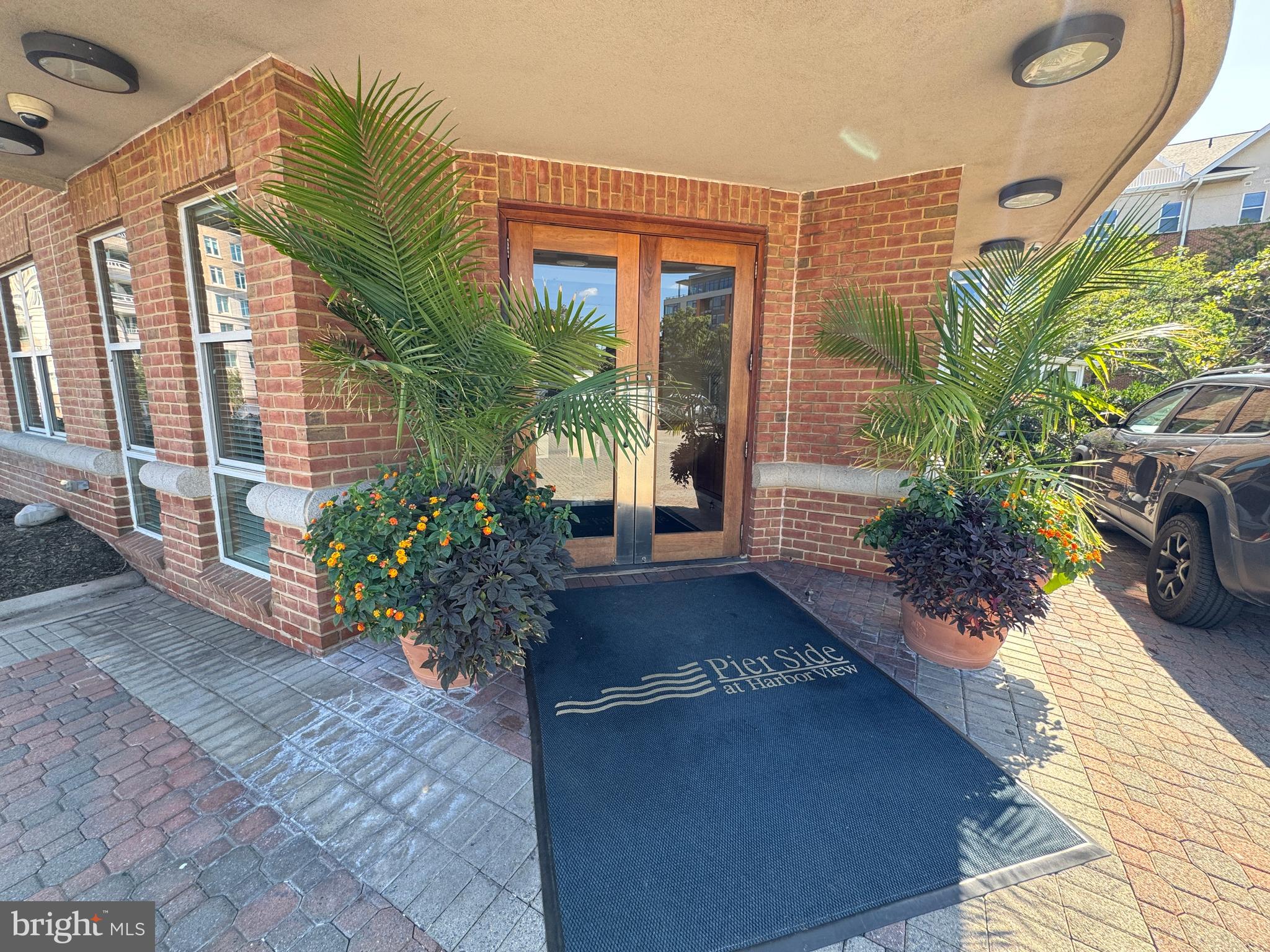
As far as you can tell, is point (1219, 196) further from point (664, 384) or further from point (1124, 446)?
point (664, 384)

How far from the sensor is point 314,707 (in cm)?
230

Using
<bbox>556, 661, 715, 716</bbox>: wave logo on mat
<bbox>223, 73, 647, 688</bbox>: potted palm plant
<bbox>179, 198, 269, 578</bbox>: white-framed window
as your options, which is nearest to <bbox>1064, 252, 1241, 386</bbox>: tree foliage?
<bbox>556, 661, 715, 716</bbox>: wave logo on mat

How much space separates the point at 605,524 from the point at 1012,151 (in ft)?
11.2

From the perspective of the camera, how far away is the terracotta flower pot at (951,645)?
263cm

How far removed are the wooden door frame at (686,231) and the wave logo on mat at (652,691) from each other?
1.69 metres

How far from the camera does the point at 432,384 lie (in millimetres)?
2133

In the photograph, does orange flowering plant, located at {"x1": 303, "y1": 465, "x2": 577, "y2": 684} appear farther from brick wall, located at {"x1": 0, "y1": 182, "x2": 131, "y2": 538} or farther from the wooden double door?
brick wall, located at {"x1": 0, "y1": 182, "x2": 131, "y2": 538}

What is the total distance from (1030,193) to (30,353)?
827 centimetres

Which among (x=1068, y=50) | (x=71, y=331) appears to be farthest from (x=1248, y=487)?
(x=71, y=331)

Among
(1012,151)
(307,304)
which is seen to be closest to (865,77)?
(1012,151)

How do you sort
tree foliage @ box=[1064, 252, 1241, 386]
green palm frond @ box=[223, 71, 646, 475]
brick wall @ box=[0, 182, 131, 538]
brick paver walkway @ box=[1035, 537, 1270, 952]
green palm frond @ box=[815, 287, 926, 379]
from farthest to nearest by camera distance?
tree foliage @ box=[1064, 252, 1241, 386] → brick wall @ box=[0, 182, 131, 538] → green palm frond @ box=[815, 287, 926, 379] → green palm frond @ box=[223, 71, 646, 475] → brick paver walkway @ box=[1035, 537, 1270, 952]

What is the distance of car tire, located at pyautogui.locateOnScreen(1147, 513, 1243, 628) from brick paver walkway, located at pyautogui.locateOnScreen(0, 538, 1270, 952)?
4.7 inches

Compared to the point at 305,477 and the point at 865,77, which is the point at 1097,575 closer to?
the point at 865,77

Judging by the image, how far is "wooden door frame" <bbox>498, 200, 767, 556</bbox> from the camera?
327 cm
